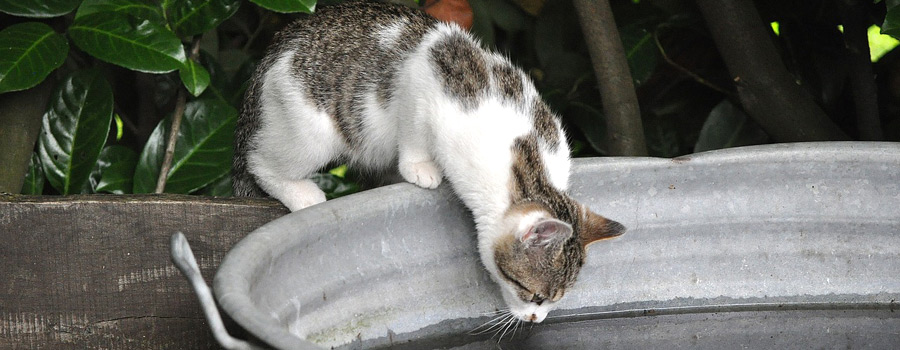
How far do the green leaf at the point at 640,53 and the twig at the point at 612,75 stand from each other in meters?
0.27

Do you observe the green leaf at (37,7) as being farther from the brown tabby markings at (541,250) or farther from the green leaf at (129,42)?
the brown tabby markings at (541,250)

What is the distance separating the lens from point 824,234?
1.88 meters

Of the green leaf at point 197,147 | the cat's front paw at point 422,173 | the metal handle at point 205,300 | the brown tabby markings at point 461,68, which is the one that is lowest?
the green leaf at point 197,147

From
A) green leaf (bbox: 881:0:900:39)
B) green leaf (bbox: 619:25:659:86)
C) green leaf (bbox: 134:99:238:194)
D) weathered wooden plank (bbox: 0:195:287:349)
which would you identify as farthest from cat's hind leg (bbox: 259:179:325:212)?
green leaf (bbox: 881:0:900:39)

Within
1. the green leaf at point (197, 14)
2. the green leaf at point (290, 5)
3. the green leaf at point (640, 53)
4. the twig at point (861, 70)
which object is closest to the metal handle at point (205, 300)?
the green leaf at point (290, 5)

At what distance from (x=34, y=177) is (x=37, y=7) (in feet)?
1.68

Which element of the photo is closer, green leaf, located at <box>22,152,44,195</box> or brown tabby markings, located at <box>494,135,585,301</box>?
brown tabby markings, located at <box>494,135,585,301</box>

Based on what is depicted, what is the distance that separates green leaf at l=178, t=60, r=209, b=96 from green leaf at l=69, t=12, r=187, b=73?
42 mm

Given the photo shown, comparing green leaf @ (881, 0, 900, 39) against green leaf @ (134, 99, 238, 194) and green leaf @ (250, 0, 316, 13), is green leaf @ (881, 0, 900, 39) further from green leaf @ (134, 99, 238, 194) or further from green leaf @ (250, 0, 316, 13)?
green leaf @ (134, 99, 238, 194)

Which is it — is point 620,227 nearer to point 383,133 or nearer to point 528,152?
point 528,152

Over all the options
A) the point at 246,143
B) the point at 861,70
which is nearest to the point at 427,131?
the point at 246,143

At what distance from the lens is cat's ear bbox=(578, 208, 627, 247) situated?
1727mm

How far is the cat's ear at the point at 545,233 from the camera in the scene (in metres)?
1.66

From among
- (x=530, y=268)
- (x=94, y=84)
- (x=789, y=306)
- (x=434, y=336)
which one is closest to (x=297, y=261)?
(x=434, y=336)
